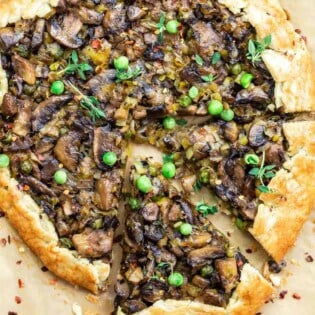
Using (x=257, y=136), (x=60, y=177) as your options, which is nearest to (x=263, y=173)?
(x=257, y=136)

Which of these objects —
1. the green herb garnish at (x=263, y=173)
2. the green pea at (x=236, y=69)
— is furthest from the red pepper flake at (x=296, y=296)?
the green pea at (x=236, y=69)

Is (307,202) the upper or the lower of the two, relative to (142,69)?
lower

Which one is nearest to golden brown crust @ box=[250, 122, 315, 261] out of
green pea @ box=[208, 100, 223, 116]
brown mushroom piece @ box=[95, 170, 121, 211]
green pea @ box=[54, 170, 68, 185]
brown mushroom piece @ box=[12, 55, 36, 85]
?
green pea @ box=[208, 100, 223, 116]

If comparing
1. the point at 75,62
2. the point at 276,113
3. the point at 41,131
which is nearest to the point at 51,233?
the point at 41,131

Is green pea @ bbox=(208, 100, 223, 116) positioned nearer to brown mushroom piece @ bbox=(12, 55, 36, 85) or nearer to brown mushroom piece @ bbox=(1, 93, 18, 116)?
brown mushroom piece @ bbox=(12, 55, 36, 85)

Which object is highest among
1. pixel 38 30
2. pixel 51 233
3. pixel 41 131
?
pixel 38 30

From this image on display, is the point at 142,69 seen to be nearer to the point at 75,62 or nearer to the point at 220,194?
the point at 75,62

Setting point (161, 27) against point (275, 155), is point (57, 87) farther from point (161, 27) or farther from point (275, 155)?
point (275, 155)
